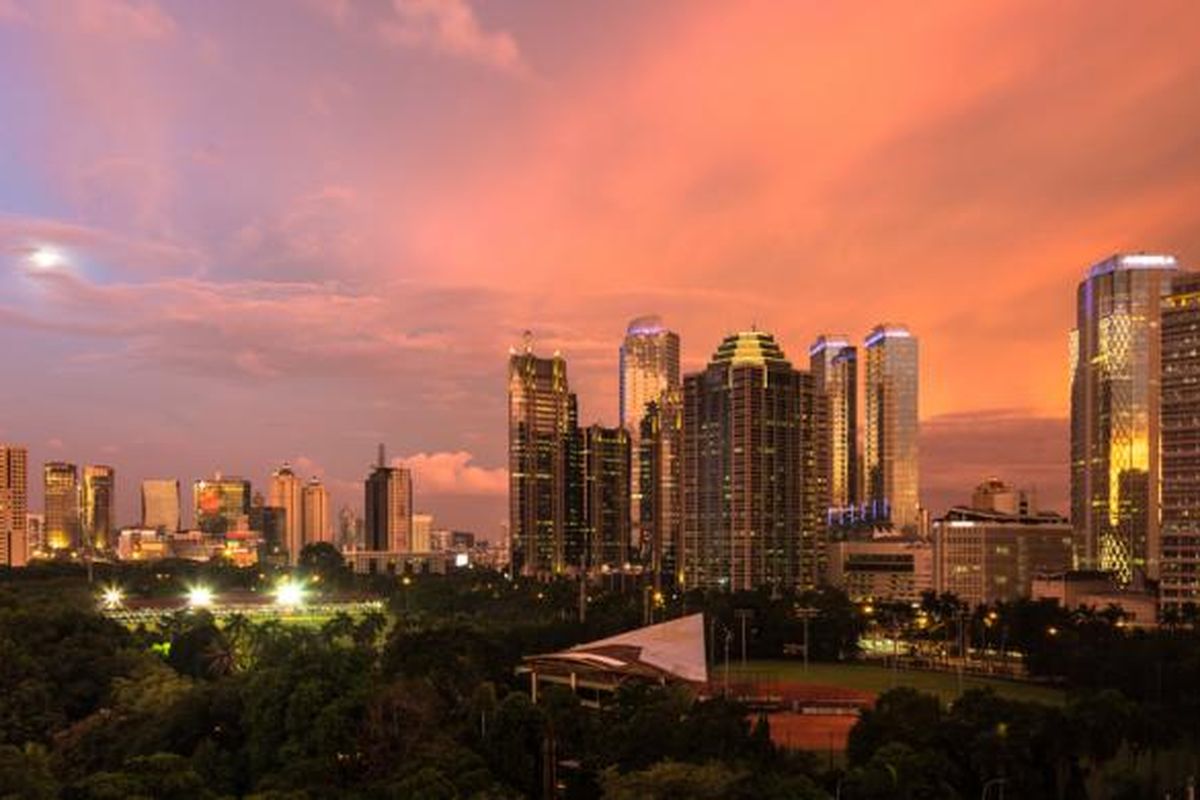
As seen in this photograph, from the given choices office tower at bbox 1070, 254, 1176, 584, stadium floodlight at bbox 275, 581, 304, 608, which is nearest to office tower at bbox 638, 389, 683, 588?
office tower at bbox 1070, 254, 1176, 584

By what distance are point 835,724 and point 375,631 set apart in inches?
1179

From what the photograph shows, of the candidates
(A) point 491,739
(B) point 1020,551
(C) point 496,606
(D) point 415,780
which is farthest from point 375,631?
(B) point 1020,551

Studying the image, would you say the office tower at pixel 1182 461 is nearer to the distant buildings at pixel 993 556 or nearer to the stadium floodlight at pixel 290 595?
the distant buildings at pixel 993 556

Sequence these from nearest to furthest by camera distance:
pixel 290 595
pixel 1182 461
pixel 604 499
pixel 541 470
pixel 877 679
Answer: pixel 877 679, pixel 1182 461, pixel 290 595, pixel 541 470, pixel 604 499

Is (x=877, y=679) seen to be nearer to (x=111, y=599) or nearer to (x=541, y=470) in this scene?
(x=111, y=599)

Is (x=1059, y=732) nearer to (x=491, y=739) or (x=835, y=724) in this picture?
(x=835, y=724)

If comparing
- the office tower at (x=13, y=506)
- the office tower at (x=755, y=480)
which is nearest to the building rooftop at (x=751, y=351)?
the office tower at (x=755, y=480)

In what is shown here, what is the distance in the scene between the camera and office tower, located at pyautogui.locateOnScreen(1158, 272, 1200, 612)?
74.8m

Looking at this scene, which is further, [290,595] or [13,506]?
[13,506]

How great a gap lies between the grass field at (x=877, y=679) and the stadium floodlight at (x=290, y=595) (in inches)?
1754

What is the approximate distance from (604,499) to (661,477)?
33.6 ft

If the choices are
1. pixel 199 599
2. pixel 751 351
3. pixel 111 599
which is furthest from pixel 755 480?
pixel 111 599

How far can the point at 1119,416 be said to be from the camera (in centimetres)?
→ 11069

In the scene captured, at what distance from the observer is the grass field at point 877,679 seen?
173 ft
